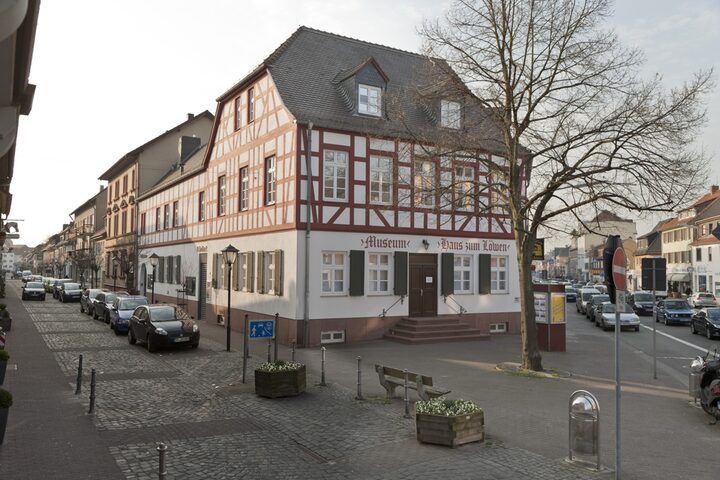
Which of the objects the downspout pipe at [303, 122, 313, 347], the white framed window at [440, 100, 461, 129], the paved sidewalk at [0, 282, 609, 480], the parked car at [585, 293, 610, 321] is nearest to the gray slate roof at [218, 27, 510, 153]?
the white framed window at [440, 100, 461, 129]

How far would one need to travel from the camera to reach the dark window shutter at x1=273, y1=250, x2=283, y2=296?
2103 cm

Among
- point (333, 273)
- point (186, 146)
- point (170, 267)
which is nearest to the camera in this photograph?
point (333, 273)

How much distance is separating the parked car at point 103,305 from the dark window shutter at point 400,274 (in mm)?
14523

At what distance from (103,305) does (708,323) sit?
28.6 meters

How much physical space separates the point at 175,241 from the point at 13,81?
95.5 ft

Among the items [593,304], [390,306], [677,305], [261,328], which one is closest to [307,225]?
[390,306]

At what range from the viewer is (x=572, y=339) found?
79.9 feet

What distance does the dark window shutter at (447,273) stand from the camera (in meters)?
23.4

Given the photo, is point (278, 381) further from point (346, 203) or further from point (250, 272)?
point (250, 272)

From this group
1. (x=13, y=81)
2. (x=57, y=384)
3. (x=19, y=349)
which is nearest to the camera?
(x=13, y=81)

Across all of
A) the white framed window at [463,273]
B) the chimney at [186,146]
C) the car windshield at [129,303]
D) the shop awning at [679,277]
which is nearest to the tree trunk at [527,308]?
the white framed window at [463,273]

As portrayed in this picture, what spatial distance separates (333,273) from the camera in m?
21.0

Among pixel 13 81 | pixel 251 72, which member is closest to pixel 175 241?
pixel 251 72

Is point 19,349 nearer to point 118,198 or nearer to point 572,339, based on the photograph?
point 572,339
